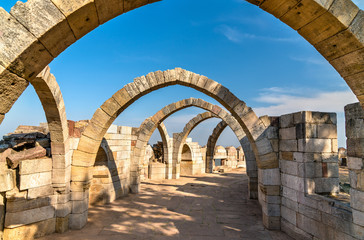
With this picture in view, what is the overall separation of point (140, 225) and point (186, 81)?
13.5 ft

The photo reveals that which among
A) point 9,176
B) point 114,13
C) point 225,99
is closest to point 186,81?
point 225,99

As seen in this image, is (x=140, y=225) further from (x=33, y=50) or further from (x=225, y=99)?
(x=33, y=50)

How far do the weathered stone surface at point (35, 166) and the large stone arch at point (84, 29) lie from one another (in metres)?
3.34

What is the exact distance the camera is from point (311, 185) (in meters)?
4.20

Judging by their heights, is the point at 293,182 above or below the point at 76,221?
above

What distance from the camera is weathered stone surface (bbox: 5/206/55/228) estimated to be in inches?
167

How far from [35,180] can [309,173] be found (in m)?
5.95

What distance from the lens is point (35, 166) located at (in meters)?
4.60

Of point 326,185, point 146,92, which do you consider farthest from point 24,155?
point 326,185

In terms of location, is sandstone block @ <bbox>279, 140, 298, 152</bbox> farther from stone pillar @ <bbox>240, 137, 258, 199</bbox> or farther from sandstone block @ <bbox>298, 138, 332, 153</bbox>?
stone pillar @ <bbox>240, 137, 258, 199</bbox>

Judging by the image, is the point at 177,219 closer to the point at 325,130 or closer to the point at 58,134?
the point at 58,134

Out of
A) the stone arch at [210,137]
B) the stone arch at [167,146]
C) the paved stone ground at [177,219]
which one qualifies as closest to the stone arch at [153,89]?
the paved stone ground at [177,219]

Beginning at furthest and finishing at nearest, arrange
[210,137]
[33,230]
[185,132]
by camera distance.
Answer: [210,137]
[185,132]
[33,230]

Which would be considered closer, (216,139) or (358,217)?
(358,217)
